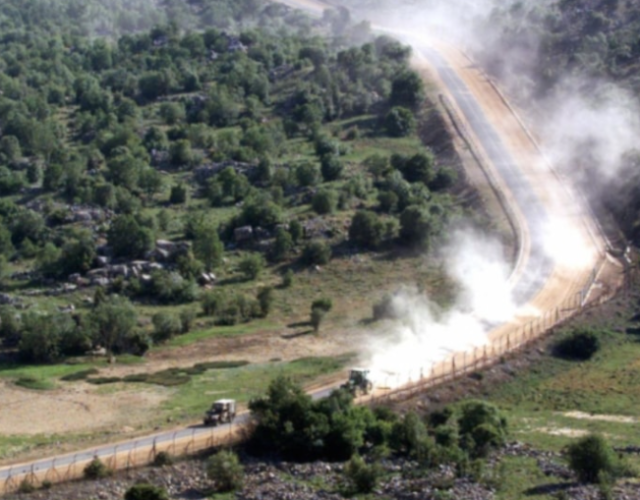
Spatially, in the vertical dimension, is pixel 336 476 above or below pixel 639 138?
below

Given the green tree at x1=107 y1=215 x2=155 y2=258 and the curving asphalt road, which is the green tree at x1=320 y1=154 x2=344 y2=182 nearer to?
the curving asphalt road

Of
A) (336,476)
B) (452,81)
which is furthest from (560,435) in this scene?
(452,81)

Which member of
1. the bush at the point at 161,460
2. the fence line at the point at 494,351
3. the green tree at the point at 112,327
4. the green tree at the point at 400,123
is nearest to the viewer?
the bush at the point at 161,460

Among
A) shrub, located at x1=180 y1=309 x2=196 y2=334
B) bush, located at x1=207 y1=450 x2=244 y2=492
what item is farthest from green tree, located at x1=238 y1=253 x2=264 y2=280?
bush, located at x1=207 y1=450 x2=244 y2=492

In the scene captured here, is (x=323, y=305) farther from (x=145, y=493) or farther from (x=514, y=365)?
(x=145, y=493)

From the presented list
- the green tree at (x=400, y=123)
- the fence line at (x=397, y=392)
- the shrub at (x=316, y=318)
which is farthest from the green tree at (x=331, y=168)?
the shrub at (x=316, y=318)

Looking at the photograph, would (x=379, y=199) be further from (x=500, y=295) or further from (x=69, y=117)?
(x=69, y=117)

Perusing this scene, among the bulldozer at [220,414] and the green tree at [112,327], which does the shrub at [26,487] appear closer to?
the bulldozer at [220,414]
